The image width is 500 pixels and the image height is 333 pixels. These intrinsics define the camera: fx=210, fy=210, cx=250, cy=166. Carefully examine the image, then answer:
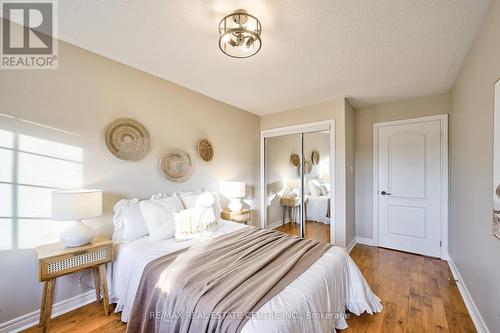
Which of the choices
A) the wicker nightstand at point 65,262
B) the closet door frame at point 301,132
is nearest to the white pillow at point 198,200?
the wicker nightstand at point 65,262

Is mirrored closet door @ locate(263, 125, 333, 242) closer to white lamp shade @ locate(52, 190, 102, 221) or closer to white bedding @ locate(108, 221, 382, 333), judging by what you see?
white bedding @ locate(108, 221, 382, 333)

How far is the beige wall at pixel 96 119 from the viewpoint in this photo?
1.72 m

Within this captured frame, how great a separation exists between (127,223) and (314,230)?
2.81 m

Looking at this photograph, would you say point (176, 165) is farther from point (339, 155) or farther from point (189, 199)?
point (339, 155)

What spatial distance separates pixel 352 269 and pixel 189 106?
2762mm

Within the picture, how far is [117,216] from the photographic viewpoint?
6.88 feet

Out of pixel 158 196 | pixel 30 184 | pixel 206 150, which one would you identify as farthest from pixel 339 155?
pixel 30 184

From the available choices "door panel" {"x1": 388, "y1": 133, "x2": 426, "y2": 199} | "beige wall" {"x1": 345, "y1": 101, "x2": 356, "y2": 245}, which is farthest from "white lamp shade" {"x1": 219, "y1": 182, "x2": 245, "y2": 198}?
"door panel" {"x1": 388, "y1": 133, "x2": 426, "y2": 199}

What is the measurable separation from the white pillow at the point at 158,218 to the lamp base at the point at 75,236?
18.5 inches

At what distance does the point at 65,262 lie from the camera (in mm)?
1647

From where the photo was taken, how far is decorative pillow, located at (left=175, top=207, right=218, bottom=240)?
212 cm

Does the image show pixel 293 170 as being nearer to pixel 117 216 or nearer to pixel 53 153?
pixel 117 216

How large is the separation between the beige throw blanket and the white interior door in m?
2.24

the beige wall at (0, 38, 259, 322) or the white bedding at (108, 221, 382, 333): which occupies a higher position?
the beige wall at (0, 38, 259, 322)
